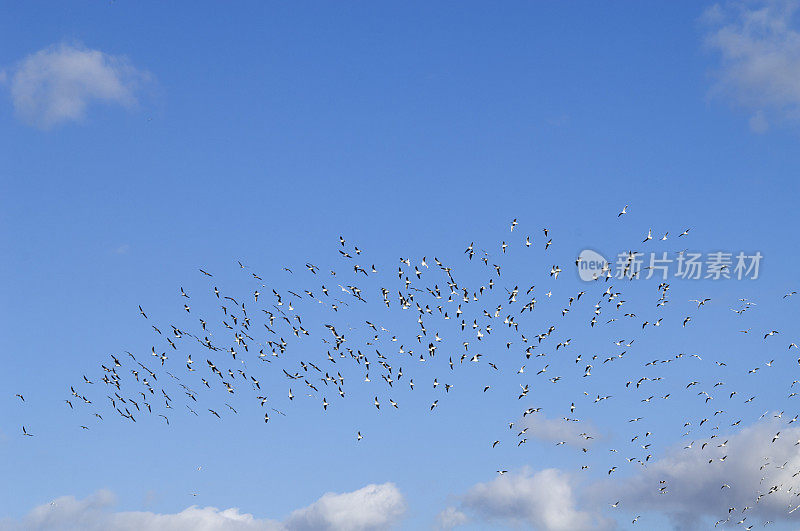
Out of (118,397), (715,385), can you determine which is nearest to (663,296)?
(715,385)

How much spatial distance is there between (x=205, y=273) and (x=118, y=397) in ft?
76.0

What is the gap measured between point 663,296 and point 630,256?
285 inches

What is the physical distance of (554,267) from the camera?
117 meters

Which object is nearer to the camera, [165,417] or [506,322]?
[165,417]

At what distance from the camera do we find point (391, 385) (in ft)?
363

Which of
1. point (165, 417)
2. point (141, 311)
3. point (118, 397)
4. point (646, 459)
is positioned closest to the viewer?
point (141, 311)

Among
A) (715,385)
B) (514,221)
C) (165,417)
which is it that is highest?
(514,221)

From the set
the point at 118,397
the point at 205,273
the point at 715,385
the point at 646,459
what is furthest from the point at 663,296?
the point at 118,397

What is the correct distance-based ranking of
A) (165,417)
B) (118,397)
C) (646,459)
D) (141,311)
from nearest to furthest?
(141,311), (165,417), (118,397), (646,459)

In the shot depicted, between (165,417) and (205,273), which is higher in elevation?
(205,273)

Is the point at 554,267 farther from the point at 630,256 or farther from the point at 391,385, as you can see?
the point at 391,385

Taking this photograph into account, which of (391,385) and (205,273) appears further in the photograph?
(391,385)

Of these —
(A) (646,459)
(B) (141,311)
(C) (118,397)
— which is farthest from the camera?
(A) (646,459)

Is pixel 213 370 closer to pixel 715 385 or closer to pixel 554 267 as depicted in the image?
pixel 554 267
